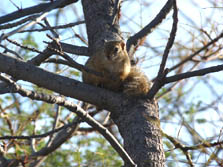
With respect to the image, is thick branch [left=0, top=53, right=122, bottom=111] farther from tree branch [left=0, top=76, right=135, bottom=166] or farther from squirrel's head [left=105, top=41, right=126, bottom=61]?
squirrel's head [left=105, top=41, right=126, bottom=61]

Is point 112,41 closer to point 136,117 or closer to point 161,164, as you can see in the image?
point 136,117

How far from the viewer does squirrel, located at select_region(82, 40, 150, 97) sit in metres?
3.43

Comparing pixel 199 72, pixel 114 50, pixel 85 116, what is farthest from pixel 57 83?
pixel 114 50

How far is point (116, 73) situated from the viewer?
14.0 ft

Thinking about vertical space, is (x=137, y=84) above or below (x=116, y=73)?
below

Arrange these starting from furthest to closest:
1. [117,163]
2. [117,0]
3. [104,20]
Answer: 1. [117,163]
2. [104,20]
3. [117,0]

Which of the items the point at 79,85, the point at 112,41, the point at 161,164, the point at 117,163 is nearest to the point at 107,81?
the point at 112,41

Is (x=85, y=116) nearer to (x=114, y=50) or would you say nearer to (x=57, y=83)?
(x=57, y=83)

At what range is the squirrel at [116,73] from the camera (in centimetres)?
343

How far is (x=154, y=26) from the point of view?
13.0ft

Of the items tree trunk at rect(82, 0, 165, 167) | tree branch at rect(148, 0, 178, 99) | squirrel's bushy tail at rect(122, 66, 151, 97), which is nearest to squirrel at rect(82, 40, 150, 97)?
squirrel's bushy tail at rect(122, 66, 151, 97)

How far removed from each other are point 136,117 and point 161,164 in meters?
0.44

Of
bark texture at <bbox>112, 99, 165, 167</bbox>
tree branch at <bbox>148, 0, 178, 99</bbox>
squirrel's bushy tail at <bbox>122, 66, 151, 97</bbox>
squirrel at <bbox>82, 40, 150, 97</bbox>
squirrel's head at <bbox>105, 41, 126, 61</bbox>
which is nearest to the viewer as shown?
tree branch at <bbox>148, 0, 178, 99</bbox>

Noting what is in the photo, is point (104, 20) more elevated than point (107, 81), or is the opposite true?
point (104, 20)
